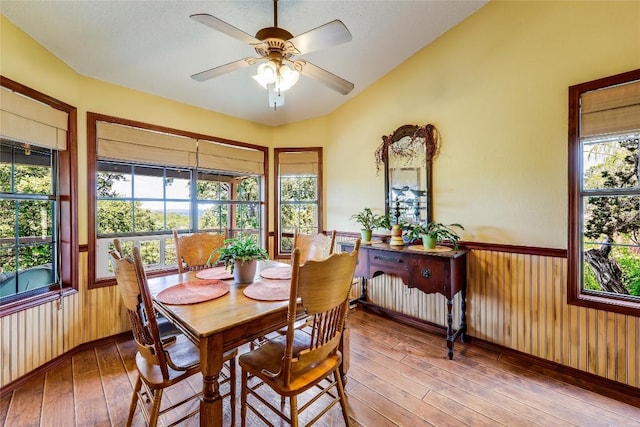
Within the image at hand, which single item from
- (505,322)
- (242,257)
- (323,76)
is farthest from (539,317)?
(323,76)

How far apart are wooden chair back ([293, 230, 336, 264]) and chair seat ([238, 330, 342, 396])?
0.85 metres

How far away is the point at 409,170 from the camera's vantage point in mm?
Result: 3107

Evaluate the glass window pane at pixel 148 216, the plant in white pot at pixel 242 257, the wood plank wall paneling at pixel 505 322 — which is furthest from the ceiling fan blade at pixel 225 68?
the wood plank wall paneling at pixel 505 322

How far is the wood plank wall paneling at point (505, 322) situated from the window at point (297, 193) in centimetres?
191

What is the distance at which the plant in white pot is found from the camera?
6.05 ft

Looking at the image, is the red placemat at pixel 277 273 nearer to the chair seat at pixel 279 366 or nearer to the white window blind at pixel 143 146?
the chair seat at pixel 279 366

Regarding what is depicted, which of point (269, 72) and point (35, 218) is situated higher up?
point (269, 72)

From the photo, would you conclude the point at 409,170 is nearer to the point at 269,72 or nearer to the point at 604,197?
the point at 604,197

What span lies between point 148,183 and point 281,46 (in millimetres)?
2192

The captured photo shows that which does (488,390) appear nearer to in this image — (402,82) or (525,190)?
(525,190)

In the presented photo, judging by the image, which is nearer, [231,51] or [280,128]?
[231,51]

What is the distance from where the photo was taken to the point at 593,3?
2.01 metres

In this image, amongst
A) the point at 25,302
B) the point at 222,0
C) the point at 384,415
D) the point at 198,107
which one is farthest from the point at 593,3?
the point at 25,302

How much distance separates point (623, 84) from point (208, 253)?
→ 344 cm
